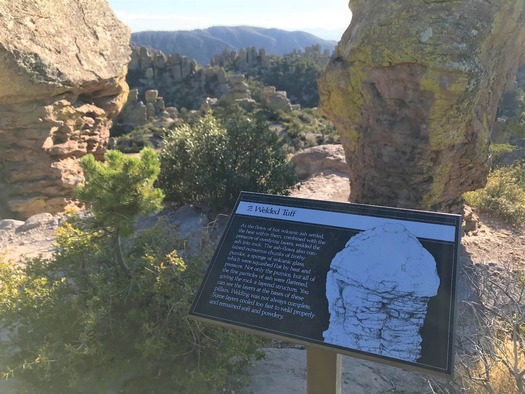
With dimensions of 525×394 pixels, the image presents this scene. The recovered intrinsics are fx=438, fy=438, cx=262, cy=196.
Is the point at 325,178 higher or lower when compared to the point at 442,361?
lower

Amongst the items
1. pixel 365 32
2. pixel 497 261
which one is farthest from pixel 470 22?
pixel 497 261

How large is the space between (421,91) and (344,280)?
3.23 metres

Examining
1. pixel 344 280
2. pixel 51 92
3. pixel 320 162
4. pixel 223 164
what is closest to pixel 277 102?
pixel 320 162

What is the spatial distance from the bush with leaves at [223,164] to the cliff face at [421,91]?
1516 millimetres

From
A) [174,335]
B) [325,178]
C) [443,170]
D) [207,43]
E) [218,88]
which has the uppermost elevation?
[443,170]

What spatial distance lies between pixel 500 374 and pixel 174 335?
2.15m

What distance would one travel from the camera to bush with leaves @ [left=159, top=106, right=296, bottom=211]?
264 inches

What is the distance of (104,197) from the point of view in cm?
279

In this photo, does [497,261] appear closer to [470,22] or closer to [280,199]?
[470,22]

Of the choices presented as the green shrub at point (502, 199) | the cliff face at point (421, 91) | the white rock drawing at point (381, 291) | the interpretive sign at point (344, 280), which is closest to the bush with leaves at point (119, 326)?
the interpretive sign at point (344, 280)

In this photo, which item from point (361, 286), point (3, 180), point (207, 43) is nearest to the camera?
point (361, 286)

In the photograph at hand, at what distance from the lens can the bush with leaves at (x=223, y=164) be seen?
671cm

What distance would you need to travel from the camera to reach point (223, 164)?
265 inches

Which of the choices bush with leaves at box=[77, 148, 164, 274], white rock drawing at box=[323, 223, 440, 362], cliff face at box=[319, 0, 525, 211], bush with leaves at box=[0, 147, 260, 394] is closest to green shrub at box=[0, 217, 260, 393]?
bush with leaves at box=[0, 147, 260, 394]
